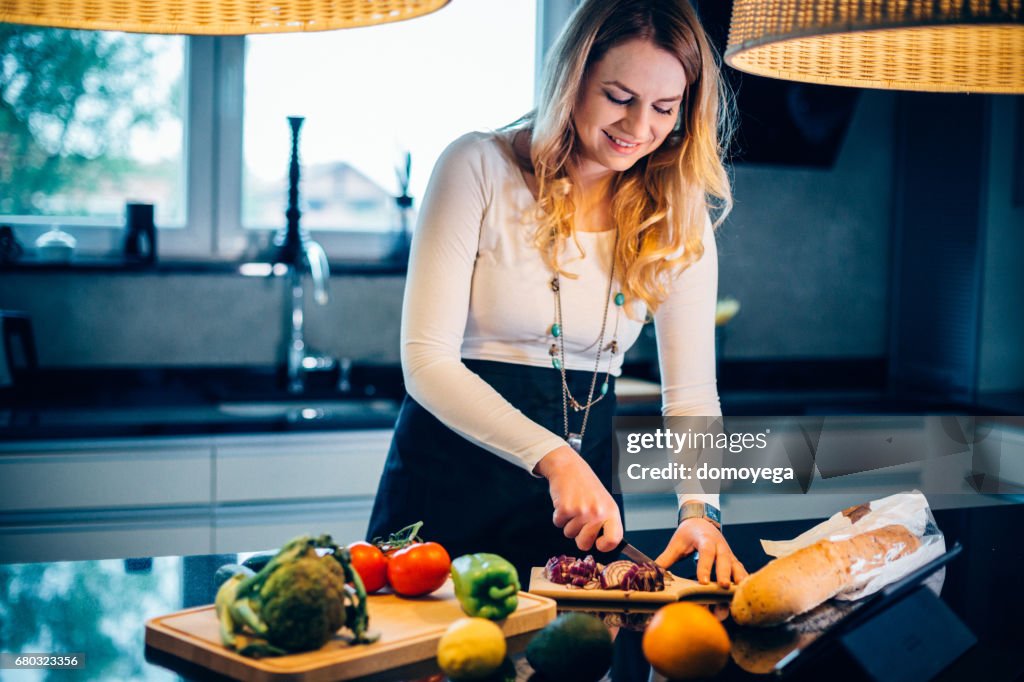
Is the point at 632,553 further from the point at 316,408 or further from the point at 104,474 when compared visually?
the point at 316,408

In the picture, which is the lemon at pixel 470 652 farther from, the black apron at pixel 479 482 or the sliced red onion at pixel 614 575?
the black apron at pixel 479 482

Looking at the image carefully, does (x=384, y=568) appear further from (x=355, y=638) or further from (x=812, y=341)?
(x=812, y=341)

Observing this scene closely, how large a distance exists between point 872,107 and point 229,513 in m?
2.63

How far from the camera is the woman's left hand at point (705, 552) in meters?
1.38

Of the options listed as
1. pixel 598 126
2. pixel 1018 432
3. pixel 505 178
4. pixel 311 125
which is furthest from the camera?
pixel 311 125

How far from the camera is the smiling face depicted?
5.13 feet

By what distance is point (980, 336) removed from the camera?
137 inches

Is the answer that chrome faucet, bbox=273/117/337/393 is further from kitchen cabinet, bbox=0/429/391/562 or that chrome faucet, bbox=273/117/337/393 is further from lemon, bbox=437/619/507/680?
lemon, bbox=437/619/507/680

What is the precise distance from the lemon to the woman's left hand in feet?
1.43

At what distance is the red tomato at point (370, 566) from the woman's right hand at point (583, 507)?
0.84 ft

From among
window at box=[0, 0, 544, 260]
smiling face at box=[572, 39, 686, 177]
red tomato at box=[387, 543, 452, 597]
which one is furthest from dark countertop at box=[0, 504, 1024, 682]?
window at box=[0, 0, 544, 260]

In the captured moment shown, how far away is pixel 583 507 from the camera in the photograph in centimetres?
137

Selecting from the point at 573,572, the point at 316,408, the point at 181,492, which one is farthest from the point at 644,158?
the point at 316,408

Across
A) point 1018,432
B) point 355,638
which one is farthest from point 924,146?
point 355,638
